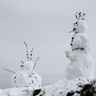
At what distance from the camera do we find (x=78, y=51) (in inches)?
547

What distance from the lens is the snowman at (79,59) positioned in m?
13.5

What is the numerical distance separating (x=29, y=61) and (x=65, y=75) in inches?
288

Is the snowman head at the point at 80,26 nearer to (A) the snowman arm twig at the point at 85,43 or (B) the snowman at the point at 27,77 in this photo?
(A) the snowman arm twig at the point at 85,43

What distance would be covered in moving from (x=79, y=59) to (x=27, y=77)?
691 cm

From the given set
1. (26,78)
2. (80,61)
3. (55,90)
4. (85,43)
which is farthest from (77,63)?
(26,78)

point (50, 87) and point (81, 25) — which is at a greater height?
point (81, 25)

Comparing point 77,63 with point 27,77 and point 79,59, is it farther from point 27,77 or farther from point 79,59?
point 27,77

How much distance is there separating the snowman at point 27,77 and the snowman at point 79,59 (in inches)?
235

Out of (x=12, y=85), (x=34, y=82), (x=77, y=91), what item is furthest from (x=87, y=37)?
(x=12, y=85)

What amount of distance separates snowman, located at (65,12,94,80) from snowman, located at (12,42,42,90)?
596 cm

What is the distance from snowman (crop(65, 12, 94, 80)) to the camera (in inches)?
531

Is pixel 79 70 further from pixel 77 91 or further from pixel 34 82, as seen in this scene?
pixel 34 82

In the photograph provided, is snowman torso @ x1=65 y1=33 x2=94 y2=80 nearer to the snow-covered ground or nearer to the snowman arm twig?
the snowman arm twig

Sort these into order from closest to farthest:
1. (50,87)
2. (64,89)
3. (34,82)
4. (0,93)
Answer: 1. (64,89)
2. (50,87)
3. (0,93)
4. (34,82)
